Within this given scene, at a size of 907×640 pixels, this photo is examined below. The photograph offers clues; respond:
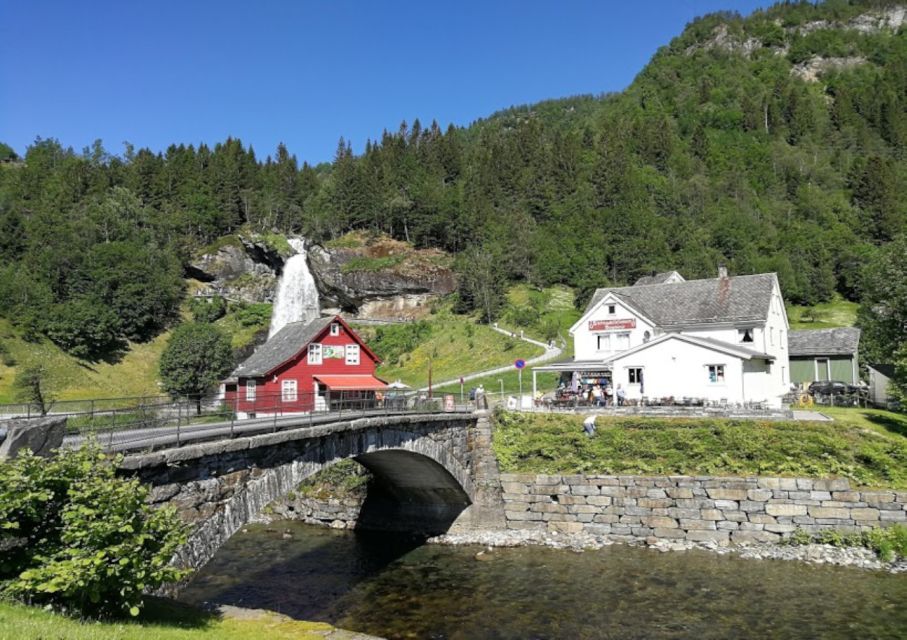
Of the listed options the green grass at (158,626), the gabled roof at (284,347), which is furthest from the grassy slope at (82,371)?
the green grass at (158,626)

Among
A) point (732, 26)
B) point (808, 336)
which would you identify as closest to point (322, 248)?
point (808, 336)

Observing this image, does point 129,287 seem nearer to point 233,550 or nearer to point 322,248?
point 322,248

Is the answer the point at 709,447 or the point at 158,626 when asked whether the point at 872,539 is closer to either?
the point at 709,447

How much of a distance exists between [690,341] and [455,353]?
→ 3498 cm

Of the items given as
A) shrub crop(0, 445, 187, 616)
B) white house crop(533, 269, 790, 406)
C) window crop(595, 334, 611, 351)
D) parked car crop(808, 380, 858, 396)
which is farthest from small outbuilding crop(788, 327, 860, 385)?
shrub crop(0, 445, 187, 616)

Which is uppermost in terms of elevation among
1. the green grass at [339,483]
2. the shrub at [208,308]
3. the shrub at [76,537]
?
the shrub at [208,308]

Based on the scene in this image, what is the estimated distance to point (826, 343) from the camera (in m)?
54.5

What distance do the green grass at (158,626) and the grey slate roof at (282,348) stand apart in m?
26.5

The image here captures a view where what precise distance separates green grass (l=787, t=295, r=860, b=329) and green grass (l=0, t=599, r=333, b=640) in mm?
78007

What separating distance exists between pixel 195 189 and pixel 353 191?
29.9 m

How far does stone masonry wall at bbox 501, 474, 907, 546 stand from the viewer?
2684 centimetres

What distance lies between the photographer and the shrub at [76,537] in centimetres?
925

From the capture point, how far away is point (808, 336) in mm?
56031

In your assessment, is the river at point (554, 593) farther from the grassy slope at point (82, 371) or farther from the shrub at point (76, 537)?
the grassy slope at point (82, 371)
